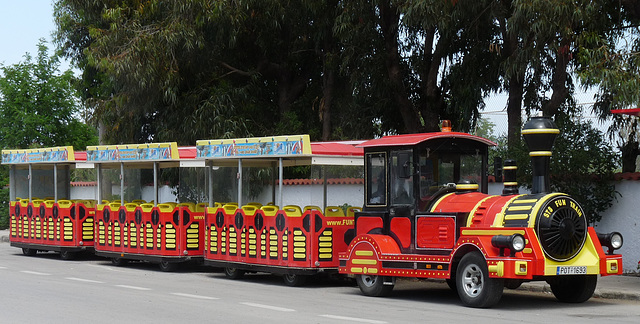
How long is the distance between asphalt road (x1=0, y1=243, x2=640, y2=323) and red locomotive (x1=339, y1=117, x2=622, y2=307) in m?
0.40

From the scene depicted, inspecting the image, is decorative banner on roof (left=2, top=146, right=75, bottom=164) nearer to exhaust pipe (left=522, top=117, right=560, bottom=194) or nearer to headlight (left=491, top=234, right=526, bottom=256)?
exhaust pipe (left=522, top=117, right=560, bottom=194)

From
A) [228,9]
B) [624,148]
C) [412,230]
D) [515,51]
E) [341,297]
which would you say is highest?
[228,9]

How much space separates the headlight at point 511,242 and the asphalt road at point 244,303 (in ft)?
2.77

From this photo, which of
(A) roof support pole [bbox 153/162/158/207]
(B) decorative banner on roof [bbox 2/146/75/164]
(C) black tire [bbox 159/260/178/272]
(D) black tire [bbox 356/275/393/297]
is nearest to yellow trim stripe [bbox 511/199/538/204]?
(D) black tire [bbox 356/275/393/297]

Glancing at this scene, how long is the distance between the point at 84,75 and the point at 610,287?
23.5 meters

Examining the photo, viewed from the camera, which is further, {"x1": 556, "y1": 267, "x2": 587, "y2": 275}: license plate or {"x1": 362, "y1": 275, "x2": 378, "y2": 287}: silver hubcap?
{"x1": 362, "y1": 275, "x2": 378, "y2": 287}: silver hubcap

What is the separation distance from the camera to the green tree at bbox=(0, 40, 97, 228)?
118 ft

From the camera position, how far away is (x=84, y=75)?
34000mm

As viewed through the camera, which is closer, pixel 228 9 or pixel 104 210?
pixel 104 210

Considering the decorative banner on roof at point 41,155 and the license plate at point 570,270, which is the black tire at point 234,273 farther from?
the license plate at point 570,270

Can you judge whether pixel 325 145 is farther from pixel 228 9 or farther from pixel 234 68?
pixel 234 68

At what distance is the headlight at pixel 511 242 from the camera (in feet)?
40.1

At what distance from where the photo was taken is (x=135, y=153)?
20844 mm

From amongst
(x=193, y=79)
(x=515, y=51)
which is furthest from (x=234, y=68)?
(x=515, y=51)
